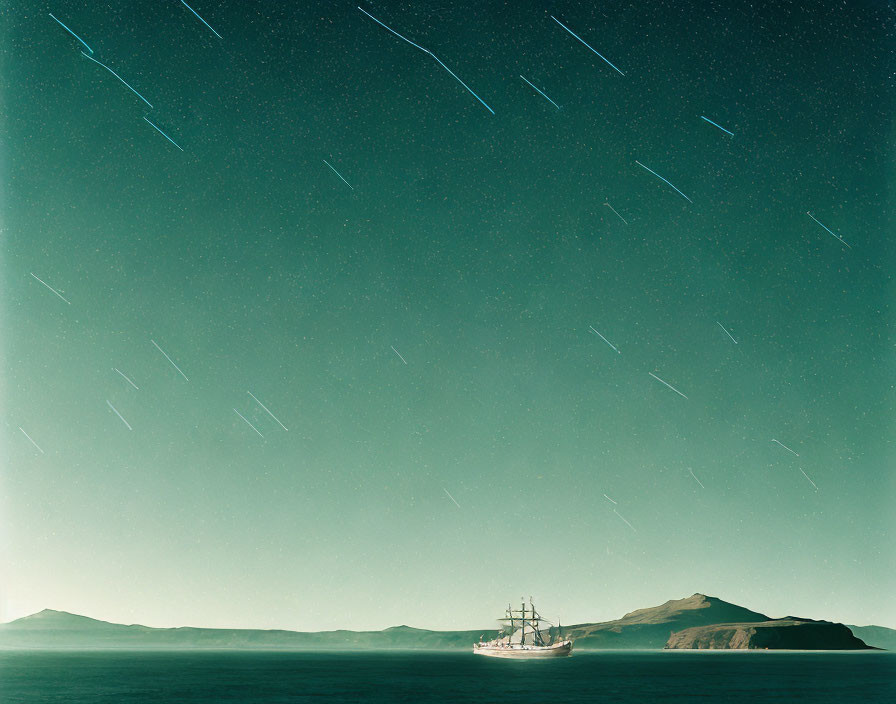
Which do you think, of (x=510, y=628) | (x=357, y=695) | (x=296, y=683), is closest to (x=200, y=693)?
(x=357, y=695)

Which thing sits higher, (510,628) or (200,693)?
(510,628)

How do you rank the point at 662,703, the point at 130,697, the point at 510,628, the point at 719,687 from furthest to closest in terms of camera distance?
the point at 510,628, the point at 719,687, the point at 130,697, the point at 662,703

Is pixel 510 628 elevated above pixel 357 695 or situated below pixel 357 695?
above

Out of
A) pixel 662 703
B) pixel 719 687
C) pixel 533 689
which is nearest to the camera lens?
pixel 662 703

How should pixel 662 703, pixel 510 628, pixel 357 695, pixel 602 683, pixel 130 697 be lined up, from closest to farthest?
1. pixel 662 703
2. pixel 130 697
3. pixel 357 695
4. pixel 602 683
5. pixel 510 628

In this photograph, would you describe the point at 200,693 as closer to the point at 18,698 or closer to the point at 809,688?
the point at 18,698

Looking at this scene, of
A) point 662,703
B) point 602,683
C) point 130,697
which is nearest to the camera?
point 662,703

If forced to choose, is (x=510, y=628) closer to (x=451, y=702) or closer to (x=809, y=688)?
(x=809, y=688)

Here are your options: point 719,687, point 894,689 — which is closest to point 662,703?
point 719,687

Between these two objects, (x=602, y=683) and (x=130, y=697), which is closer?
(x=130, y=697)
